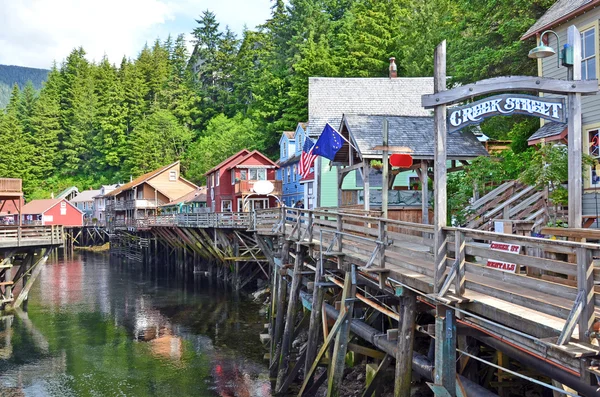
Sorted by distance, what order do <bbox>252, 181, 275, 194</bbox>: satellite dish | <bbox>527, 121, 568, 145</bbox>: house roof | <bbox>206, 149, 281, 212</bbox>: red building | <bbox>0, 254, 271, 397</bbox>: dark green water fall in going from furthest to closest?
<bbox>206, 149, 281, 212</bbox>: red building, <bbox>252, 181, 275, 194</bbox>: satellite dish, <bbox>527, 121, 568, 145</bbox>: house roof, <bbox>0, 254, 271, 397</bbox>: dark green water

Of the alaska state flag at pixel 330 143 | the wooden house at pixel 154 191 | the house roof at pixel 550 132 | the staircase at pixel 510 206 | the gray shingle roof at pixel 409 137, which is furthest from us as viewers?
the wooden house at pixel 154 191

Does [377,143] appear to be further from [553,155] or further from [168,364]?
[168,364]

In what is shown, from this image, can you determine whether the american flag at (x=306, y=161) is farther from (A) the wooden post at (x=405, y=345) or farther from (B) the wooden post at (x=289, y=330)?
(A) the wooden post at (x=405, y=345)

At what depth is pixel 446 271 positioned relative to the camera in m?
8.04

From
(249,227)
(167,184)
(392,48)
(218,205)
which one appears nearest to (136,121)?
(167,184)

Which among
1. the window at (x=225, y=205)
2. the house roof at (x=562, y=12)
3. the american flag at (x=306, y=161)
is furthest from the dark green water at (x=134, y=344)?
the house roof at (x=562, y=12)

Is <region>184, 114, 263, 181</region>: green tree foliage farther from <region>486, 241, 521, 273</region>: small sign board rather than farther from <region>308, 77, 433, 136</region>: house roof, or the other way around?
<region>486, 241, 521, 273</region>: small sign board

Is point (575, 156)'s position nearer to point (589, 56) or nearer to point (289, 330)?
point (289, 330)

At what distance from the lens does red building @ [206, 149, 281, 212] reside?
42.2 metres

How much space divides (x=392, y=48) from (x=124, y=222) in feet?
108

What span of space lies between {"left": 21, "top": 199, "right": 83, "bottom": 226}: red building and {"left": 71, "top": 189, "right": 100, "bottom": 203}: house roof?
11977 mm

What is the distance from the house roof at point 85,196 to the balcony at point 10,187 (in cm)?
5250

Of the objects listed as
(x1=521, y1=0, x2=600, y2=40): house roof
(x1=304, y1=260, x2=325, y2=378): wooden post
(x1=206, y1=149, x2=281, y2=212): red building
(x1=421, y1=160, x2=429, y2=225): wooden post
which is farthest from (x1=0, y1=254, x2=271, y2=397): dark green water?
(x1=521, y1=0, x2=600, y2=40): house roof

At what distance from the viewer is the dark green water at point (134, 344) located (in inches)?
632
